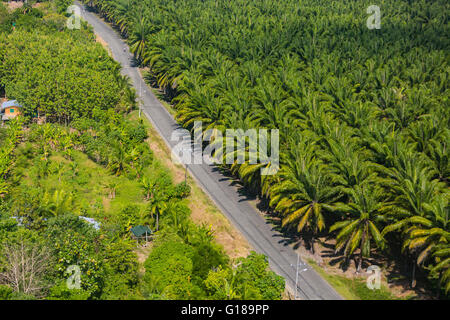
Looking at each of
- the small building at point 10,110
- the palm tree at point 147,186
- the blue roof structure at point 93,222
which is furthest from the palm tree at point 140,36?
the blue roof structure at point 93,222

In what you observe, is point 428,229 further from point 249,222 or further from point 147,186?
point 147,186

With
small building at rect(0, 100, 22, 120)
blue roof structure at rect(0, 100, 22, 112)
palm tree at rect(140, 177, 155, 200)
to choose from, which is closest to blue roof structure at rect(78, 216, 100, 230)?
palm tree at rect(140, 177, 155, 200)

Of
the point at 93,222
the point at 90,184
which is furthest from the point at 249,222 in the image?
the point at 90,184

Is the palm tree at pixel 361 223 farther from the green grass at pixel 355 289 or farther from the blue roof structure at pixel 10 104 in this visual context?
the blue roof structure at pixel 10 104

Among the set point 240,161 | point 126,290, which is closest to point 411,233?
point 240,161

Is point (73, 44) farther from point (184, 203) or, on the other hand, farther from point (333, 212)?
point (333, 212)
